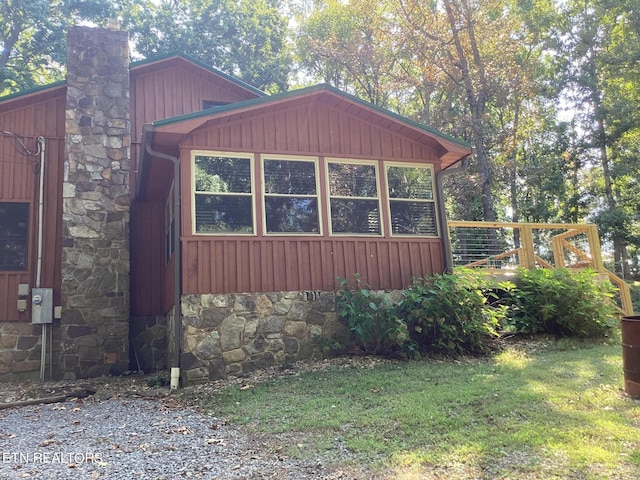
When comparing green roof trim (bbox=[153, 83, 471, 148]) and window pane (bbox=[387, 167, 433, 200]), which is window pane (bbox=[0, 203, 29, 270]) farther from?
window pane (bbox=[387, 167, 433, 200])

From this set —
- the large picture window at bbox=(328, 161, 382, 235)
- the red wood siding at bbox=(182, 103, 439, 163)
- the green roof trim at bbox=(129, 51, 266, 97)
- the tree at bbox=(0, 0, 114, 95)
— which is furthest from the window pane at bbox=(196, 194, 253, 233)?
the tree at bbox=(0, 0, 114, 95)

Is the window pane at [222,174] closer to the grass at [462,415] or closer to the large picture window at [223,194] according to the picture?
the large picture window at [223,194]

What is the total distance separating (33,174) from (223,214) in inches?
168

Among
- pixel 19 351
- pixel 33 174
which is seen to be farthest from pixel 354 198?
pixel 19 351

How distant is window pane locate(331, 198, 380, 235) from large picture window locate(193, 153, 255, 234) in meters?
1.28

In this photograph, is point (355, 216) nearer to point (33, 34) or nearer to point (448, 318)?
point (448, 318)

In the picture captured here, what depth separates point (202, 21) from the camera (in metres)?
20.6

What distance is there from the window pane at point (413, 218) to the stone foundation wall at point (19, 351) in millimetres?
6239

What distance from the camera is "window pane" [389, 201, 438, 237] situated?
7.54 meters

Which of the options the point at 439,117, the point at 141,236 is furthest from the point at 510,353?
the point at 439,117

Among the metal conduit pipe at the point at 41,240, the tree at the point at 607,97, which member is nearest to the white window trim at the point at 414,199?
the metal conduit pipe at the point at 41,240

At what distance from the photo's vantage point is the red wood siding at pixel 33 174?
27.1 feet

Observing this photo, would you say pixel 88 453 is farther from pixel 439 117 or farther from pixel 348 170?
pixel 439 117

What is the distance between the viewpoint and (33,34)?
57.0 ft
